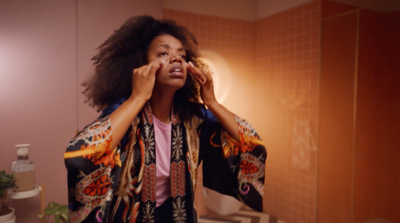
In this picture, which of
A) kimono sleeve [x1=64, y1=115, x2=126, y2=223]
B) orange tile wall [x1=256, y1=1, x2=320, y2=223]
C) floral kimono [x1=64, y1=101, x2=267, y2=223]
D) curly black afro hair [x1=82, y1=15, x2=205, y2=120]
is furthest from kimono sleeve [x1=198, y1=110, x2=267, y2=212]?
orange tile wall [x1=256, y1=1, x2=320, y2=223]

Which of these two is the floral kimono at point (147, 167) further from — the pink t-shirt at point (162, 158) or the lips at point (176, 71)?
the lips at point (176, 71)

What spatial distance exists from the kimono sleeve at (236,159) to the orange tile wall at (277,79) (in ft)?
4.81

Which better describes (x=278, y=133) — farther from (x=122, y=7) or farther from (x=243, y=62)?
(x=122, y=7)

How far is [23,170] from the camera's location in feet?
5.73

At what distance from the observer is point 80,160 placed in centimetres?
75

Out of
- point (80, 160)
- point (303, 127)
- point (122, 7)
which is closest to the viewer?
point (80, 160)

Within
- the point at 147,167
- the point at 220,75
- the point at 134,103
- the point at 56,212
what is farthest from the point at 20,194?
the point at 220,75

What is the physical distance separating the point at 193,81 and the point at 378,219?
172 cm

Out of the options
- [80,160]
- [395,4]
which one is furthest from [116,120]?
[395,4]

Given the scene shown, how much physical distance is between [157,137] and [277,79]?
1963 mm

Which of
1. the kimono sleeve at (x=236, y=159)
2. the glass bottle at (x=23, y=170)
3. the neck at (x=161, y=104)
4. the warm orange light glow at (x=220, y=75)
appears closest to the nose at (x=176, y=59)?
the neck at (x=161, y=104)

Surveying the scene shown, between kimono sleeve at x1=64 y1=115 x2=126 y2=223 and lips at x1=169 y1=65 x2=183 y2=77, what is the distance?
10.2 inches

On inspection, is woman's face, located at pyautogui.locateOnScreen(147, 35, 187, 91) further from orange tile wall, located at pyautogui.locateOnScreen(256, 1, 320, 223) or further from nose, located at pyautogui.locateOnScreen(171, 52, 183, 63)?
orange tile wall, located at pyautogui.locateOnScreen(256, 1, 320, 223)

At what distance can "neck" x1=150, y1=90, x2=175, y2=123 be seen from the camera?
1.00 m
